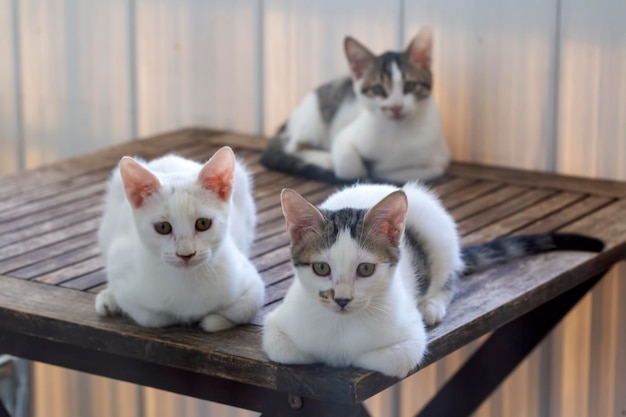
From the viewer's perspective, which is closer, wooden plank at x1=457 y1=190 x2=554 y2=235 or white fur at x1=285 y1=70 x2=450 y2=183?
wooden plank at x1=457 y1=190 x2=554 y2=235

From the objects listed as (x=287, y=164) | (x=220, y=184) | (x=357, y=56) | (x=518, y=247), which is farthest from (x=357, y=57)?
(x=220, y=184)

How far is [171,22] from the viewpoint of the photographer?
4.26m

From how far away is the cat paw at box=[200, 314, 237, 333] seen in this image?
7.59 feet

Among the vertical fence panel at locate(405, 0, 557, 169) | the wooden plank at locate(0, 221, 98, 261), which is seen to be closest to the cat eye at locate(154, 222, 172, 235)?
the wooden plank at locate(0, 221, 98, 261)

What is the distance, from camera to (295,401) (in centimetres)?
212

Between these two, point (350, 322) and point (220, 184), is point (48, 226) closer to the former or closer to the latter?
point (220, 184)

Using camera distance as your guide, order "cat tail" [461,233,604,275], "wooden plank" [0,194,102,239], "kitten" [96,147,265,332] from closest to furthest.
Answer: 1. "kitten" [96,147,265,332]
2. "cat tail" [461,233,604,275]
3. "wooden plank" [0,194,102,239]

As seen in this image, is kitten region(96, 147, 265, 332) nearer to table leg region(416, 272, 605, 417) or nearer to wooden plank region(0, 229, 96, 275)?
wooden plank region(0, 229, 96, 275)

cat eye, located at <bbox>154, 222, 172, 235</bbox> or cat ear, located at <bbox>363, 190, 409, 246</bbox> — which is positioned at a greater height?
cat ear, located at <bbox>363, 190, 409, 246</bbox>

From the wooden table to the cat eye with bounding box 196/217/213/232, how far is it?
0.75ft

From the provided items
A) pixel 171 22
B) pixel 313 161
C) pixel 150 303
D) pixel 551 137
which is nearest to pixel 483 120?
pixel 551 137

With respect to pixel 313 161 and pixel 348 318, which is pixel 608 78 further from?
pixel 348 318

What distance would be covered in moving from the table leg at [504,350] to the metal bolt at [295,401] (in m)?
0.97

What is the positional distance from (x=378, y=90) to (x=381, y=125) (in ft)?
0.40
